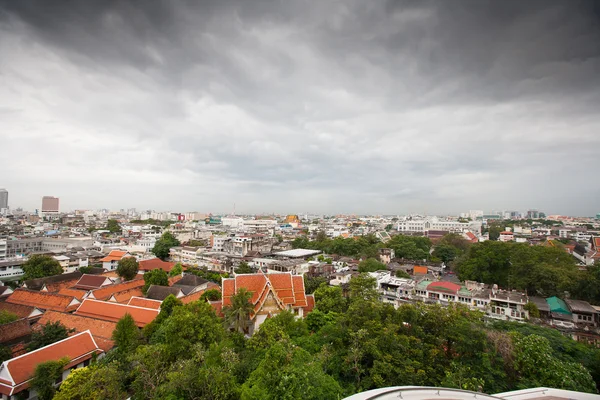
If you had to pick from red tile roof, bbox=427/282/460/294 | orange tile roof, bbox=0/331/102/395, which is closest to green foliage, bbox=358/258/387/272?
red tile roof, bbox=427/282/460/294

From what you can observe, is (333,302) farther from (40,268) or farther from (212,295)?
(40,268)

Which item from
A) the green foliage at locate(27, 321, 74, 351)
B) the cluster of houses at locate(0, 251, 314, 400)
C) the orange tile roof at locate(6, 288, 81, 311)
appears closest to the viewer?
the cluster of houses at locate(0, 251, 314, 400)

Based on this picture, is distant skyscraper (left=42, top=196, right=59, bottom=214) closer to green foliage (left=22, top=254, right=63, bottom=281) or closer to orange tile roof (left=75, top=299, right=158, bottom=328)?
green foliage (left=22, top=254, right=63, bottom=281)

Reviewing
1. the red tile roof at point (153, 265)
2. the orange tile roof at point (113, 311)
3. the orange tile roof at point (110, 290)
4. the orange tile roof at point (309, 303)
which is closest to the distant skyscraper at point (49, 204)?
the red tile roof at point (153, 265)

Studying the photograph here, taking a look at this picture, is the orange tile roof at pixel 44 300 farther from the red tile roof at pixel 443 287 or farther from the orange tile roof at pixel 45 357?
the red tile roof at pixel 443 287

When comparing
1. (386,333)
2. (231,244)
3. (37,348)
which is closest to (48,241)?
(231,244)

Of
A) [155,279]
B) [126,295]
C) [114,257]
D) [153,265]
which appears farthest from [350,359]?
[114,257]
